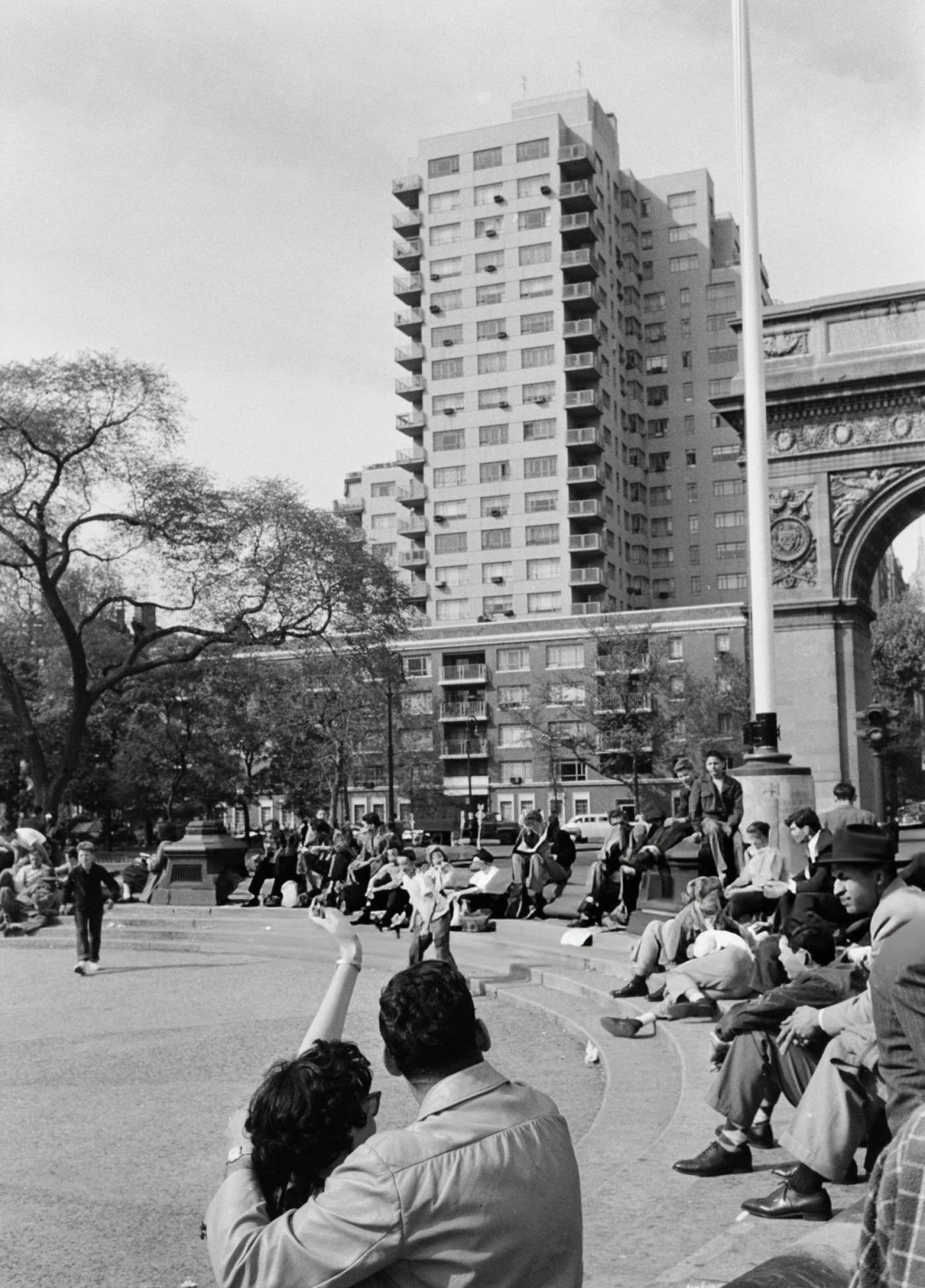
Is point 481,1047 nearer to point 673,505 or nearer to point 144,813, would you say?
point 144,813

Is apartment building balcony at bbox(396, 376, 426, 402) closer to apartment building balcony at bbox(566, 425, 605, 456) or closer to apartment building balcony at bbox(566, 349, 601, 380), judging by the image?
apartment building balcony at bbox(566, 349, 601, 380)

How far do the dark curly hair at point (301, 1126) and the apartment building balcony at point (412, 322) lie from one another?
88.0 meters

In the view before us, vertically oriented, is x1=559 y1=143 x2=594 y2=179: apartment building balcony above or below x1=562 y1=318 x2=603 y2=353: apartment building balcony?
above

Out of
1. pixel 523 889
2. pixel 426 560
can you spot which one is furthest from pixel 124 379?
pixel 426 560

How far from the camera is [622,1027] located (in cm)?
897

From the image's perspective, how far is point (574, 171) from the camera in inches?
3366

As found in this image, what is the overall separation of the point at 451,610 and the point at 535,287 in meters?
22.4

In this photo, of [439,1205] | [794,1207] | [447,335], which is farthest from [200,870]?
[447,335]

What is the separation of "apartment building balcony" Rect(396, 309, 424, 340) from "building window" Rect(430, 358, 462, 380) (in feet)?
8.75

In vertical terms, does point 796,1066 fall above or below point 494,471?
below

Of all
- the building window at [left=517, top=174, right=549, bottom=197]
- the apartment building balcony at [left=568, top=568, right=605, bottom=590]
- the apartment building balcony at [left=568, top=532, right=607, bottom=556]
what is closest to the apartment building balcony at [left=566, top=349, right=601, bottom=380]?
the apartment building balcony at [left=568, top=532, right=607, bottom=556]

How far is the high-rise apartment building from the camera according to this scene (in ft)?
276

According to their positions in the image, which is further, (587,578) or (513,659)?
(587,578)

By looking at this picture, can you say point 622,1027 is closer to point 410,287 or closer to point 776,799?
point 776,799
